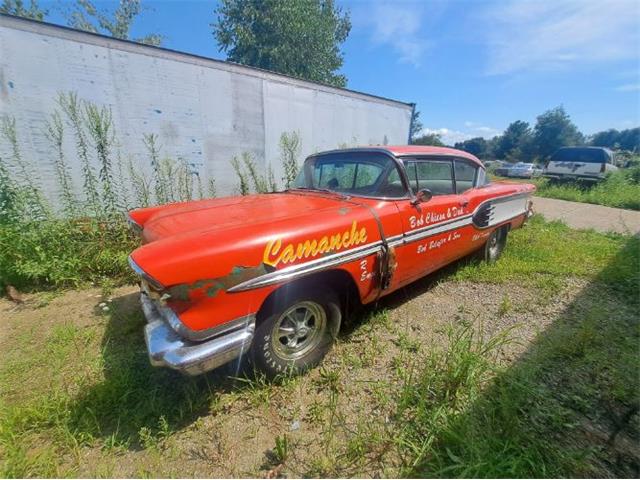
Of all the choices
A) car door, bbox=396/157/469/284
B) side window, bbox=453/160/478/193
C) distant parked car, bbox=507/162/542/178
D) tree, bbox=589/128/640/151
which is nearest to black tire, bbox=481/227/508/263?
side window, bbox=453/160/478/193

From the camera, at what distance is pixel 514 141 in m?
63.3

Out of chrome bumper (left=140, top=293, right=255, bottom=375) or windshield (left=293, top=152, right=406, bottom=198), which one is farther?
windshield (left=293, top=152, right=406, bottom=198)

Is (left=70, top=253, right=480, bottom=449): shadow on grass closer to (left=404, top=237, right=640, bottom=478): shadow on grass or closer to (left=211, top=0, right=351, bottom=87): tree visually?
(left=404, top=237, right=640, bottom=478): shadow on grass

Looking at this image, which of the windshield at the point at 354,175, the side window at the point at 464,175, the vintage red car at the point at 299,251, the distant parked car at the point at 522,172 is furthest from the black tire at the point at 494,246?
the distant parked car at the point at 522,172

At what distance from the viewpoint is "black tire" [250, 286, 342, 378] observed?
189 centimetres

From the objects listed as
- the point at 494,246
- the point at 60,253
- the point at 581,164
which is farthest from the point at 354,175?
the point at 581,164

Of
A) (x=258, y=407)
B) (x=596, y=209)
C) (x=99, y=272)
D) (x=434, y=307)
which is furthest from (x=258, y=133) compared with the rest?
(x=596, y=209)

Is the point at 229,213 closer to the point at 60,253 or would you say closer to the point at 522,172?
the point at 60,253

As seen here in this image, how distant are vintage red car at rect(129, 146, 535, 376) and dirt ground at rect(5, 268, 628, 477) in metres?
0.29

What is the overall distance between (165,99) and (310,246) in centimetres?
501

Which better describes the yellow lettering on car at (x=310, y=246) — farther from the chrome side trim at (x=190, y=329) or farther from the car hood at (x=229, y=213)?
the chrome side trim at (x=190, y=329)

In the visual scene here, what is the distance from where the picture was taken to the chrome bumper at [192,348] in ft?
4.99

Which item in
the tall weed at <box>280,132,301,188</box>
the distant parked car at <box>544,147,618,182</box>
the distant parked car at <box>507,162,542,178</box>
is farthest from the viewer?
the distant parked car at <box>507,162,542,178</box>

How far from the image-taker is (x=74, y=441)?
1.62 meters
